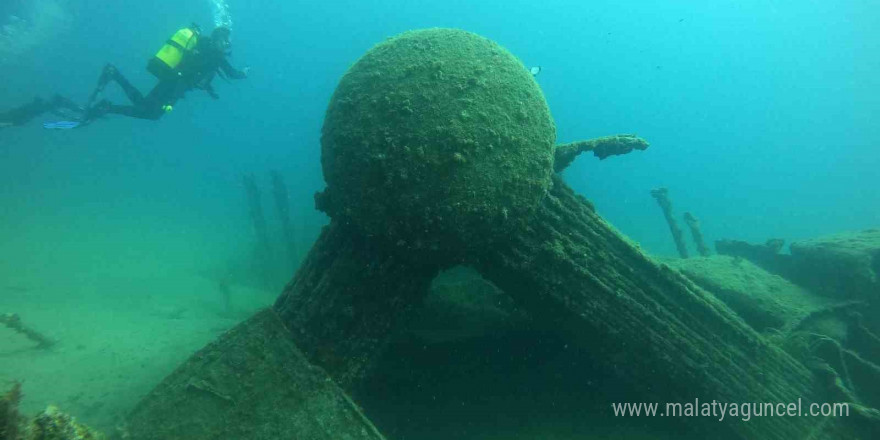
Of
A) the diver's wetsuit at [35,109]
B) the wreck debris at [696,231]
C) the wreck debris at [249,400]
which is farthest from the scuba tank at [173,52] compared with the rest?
the wreck debris at [696,231]

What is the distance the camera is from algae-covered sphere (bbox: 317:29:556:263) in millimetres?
3260

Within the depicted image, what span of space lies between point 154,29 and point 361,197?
323 ft

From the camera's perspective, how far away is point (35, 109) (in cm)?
1394

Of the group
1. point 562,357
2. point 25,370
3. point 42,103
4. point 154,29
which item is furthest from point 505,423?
point 154,29

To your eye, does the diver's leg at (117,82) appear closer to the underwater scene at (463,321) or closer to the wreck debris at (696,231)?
the underwater scene at (463,321)

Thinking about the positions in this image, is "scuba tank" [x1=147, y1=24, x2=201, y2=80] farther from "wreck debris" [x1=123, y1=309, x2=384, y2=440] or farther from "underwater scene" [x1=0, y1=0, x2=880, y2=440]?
"wreck debris" [x1=123, y1=309, x2=384, y2=440]

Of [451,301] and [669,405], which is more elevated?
[669,405]

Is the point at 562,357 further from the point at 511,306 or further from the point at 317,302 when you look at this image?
the point at 317,302

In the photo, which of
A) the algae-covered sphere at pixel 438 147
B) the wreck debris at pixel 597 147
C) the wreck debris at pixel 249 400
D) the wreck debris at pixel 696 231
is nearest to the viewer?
the wreck debris at pixel 249 400

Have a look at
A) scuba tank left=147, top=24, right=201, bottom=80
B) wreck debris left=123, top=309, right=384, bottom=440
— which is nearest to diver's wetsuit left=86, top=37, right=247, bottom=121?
scuba tank left=147, top=24, right=201, bottom=80

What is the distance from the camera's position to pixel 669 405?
4.63 metres

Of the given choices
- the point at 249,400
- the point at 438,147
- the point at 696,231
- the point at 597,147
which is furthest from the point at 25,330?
the point at 696,231

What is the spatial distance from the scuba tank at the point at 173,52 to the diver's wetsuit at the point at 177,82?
6.2 inches

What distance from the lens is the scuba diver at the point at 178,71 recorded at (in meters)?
11.3
